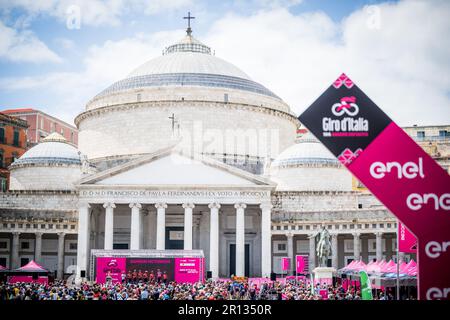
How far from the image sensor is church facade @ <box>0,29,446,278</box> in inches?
2630

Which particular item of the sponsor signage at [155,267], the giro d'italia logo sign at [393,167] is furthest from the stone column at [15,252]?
the giro d'italia logo sign at [393,167]

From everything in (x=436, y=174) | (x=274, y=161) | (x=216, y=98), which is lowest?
(x=436, y=174)

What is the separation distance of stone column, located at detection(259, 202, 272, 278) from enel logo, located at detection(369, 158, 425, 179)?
47.1m

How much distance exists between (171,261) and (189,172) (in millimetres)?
11890

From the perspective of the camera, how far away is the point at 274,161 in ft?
269

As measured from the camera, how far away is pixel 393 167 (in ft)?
65.5

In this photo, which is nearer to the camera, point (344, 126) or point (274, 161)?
point (344, 126)

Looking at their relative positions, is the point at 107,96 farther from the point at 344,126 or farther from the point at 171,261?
the point at 344,126

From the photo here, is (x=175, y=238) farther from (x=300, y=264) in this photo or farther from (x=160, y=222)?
(x=300, y=264)

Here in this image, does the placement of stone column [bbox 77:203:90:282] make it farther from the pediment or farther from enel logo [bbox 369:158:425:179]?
enel logo [bbox 369:158:425:179]

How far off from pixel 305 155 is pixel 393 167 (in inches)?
2360

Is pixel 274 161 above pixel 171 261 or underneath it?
above
